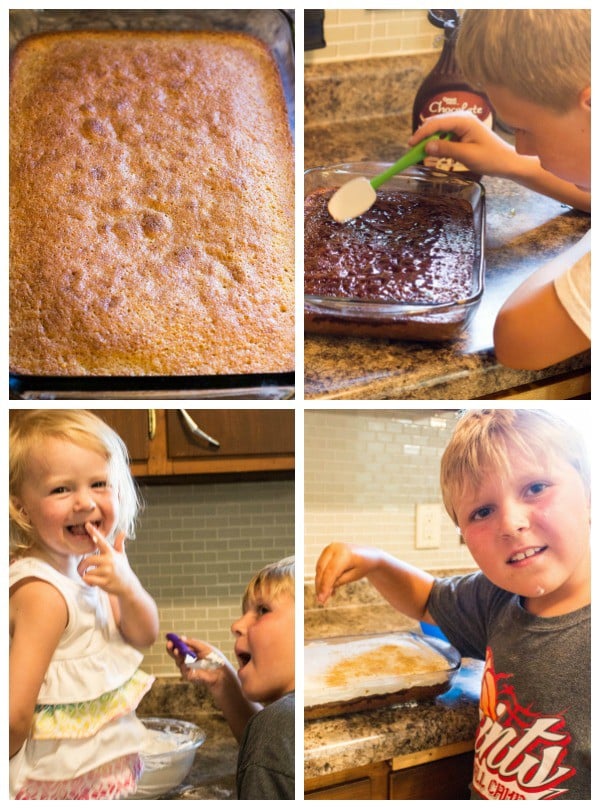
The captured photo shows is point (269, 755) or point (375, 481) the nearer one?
point (269, 755)

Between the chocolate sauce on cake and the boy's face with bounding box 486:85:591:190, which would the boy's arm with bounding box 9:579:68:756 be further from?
the boy's face with bounding box 486:85:591:190

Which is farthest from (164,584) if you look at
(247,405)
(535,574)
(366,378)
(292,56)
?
(292,56)

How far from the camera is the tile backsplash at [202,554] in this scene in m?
1.11

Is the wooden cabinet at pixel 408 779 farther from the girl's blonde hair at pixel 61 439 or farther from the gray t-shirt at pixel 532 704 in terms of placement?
the girl's blonde hair at pixel 61 439

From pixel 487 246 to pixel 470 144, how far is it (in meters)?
0.16

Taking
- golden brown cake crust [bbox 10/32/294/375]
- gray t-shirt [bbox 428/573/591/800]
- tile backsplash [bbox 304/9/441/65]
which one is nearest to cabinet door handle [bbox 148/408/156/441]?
golden brown cake crust [bbox 10/32/294/375]

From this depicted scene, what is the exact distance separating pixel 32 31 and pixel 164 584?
2.94 ft

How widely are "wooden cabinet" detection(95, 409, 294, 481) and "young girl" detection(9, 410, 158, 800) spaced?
0.10 feet

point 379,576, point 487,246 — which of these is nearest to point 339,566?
point 379,576

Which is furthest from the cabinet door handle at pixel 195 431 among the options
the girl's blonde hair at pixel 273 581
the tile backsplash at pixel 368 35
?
the tile backsplash at pixel 368 35

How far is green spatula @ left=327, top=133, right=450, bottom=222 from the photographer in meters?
1.12

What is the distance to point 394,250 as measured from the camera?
3.57ft

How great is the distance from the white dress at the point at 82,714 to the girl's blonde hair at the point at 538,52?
988 millimetres

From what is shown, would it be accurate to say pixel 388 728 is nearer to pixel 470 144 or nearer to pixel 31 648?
pixel 31 648
